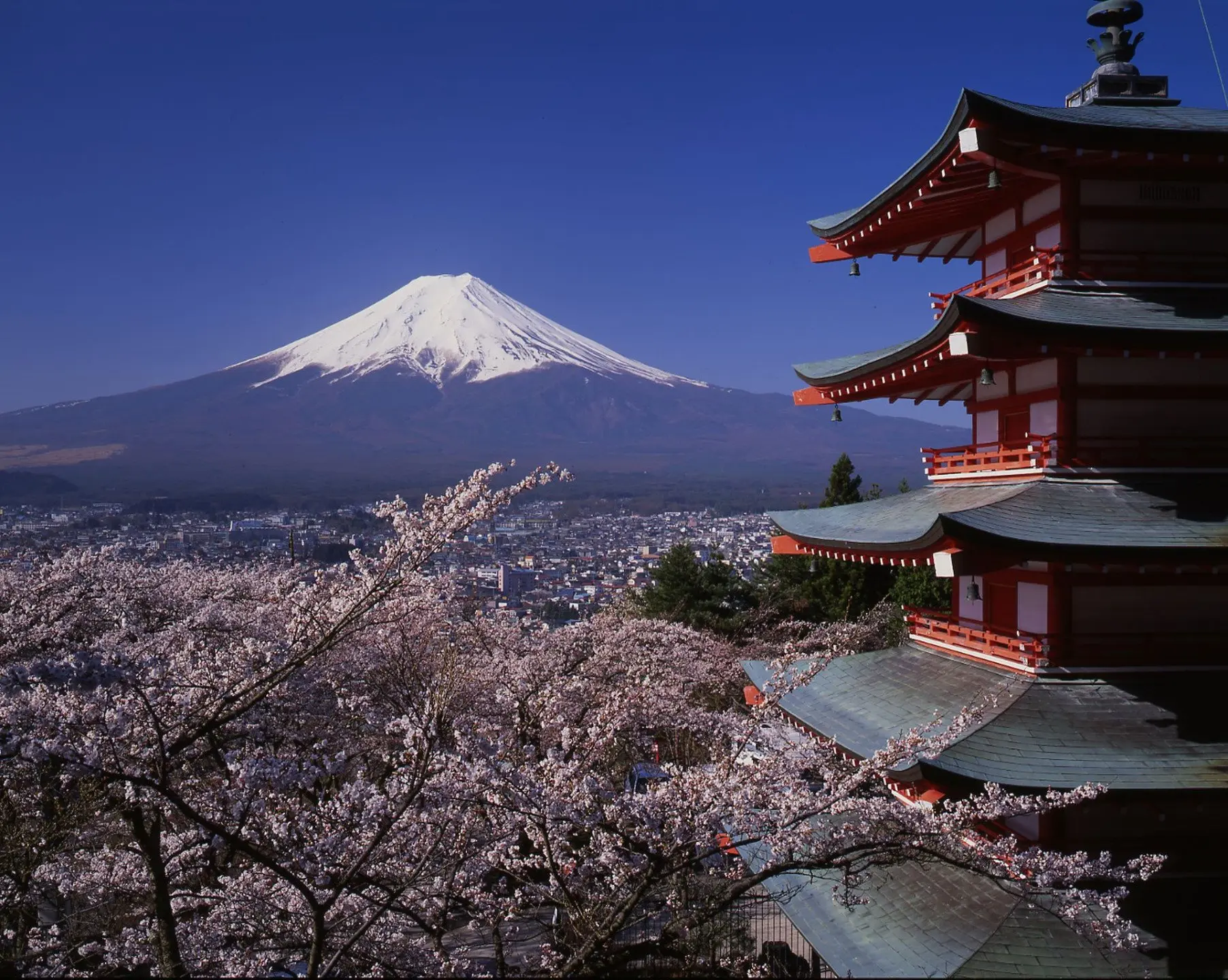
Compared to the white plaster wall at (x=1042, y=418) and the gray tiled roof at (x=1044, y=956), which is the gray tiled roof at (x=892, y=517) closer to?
the white plaster wall at (x=1042, y=418)

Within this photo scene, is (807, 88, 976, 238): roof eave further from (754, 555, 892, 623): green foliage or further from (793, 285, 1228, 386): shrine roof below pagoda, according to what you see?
(754, 555, 892, 623): green foliage

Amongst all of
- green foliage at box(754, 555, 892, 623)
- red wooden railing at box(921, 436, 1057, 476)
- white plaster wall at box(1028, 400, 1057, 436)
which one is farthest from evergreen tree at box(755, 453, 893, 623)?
white plaster wall at box(1028, 400, 1057, 436)

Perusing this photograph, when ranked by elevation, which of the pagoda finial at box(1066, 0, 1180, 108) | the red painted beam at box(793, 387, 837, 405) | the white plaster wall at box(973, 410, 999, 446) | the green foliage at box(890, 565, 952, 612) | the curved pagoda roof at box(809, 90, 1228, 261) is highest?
the pagoda finial at box(1066, 0, 1180, 108)

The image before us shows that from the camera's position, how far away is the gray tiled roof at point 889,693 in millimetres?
6379

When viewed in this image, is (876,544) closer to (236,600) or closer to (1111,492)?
(1111,492)

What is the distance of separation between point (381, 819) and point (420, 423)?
7382cm

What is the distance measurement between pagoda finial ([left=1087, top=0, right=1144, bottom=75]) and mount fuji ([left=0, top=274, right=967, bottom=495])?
43605mm

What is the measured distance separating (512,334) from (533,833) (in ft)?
306


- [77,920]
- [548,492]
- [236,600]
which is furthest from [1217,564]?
[548,492]

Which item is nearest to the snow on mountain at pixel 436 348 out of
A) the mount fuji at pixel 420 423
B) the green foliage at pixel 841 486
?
the mount fuji at pixel 420 423

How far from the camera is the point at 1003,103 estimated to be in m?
6.12

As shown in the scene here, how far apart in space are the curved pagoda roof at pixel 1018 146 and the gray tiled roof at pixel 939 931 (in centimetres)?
490

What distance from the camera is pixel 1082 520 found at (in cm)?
593

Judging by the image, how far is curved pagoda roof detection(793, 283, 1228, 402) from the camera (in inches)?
231
